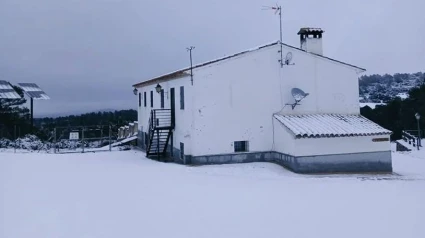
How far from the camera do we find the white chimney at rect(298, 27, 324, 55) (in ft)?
71.8

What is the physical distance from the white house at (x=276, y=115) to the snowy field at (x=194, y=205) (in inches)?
102

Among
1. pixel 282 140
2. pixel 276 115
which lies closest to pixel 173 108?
pixel 276 115

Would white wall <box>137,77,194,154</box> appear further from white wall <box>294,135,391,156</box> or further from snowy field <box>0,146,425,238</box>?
white wall <box>294,135,391,156</box>

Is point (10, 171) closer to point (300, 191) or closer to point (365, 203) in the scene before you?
point (300, 191)

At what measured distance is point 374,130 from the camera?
18984 mm

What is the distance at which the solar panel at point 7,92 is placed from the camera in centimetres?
2905

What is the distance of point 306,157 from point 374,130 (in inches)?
142

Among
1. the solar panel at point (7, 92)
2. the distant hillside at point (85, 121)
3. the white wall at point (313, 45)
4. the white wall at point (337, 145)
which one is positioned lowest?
the white wall at point (337, 145)

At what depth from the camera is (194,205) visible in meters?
10.2

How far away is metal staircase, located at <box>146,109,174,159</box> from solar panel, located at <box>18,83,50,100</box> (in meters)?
11.4

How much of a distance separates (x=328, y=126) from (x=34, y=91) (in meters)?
22.2

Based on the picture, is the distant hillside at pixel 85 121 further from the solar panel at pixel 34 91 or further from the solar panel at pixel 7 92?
the solar panel at pixel 7 92

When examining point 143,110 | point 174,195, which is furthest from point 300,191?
point 143,110

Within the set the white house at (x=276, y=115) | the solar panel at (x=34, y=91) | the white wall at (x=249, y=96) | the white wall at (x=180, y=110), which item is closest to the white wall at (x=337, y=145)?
the white house at (x=276, y=115)
